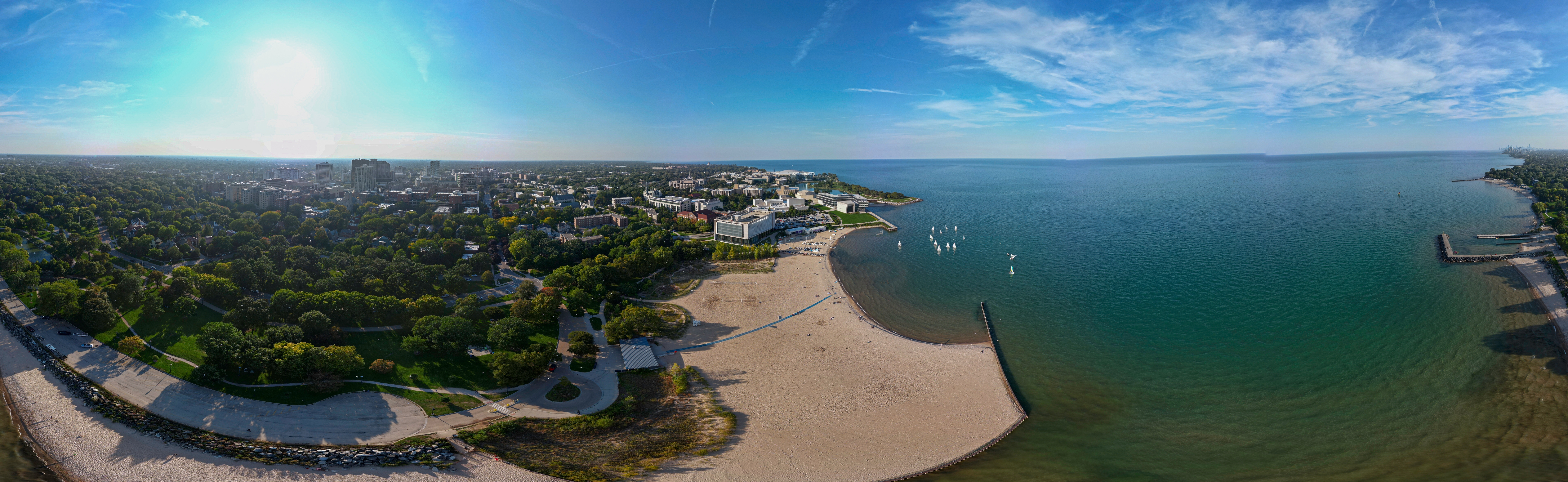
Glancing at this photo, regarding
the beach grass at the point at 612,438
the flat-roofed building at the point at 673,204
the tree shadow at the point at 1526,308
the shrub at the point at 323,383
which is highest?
the flat-roofed building at the point at 673,204

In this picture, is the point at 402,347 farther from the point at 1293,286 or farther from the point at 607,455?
the point at 1293,286

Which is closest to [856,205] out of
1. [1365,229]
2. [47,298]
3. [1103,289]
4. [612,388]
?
[1103,289]

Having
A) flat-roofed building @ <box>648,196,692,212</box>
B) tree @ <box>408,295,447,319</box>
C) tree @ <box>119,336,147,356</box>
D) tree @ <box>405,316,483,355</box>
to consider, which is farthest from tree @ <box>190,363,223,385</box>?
flat-roofed building @ <box>648,196,692,212</box>

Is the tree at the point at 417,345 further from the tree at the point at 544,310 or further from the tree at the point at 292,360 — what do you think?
the tree at the point at 544,310

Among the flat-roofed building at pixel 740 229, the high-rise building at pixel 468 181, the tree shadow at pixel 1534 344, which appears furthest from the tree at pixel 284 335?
the high-rise building at pixel 468 181

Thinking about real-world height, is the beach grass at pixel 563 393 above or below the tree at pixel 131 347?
below

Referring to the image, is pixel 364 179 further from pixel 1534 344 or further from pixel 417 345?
pixel 1534 344
